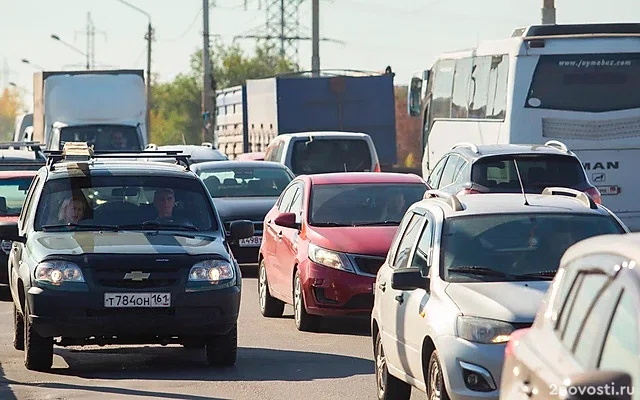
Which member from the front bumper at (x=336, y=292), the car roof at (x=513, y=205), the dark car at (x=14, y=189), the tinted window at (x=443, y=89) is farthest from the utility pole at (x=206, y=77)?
the car roof at (x=513, y=205)

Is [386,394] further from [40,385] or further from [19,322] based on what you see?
[19,322]

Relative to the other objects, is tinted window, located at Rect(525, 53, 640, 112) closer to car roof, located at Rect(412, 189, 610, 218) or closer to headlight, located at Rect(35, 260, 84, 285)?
headlight, located at Rect(35, 260, 84, 285)

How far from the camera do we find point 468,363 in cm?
851

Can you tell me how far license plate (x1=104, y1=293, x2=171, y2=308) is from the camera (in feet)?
39.7

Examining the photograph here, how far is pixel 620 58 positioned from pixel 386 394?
15.5 metres

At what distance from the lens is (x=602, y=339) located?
491 centimetres

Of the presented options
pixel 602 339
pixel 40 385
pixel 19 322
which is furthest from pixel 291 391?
pixel 602 339

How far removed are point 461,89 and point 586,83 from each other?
→ 3888 millimetres

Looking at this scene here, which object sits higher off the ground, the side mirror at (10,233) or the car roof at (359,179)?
the car roof at (359,179)

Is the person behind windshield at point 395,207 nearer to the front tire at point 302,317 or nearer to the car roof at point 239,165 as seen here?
the front tire at point 302,317

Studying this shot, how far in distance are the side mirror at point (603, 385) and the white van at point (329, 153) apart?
23.0 m

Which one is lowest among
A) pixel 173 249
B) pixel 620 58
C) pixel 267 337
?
pixel 267 337

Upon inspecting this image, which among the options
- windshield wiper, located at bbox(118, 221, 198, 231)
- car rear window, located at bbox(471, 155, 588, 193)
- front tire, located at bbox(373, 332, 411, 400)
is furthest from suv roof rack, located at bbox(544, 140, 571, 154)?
front tire, located at bbox(373, 332, 411, 400)

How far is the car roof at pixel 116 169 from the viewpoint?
529 inches
